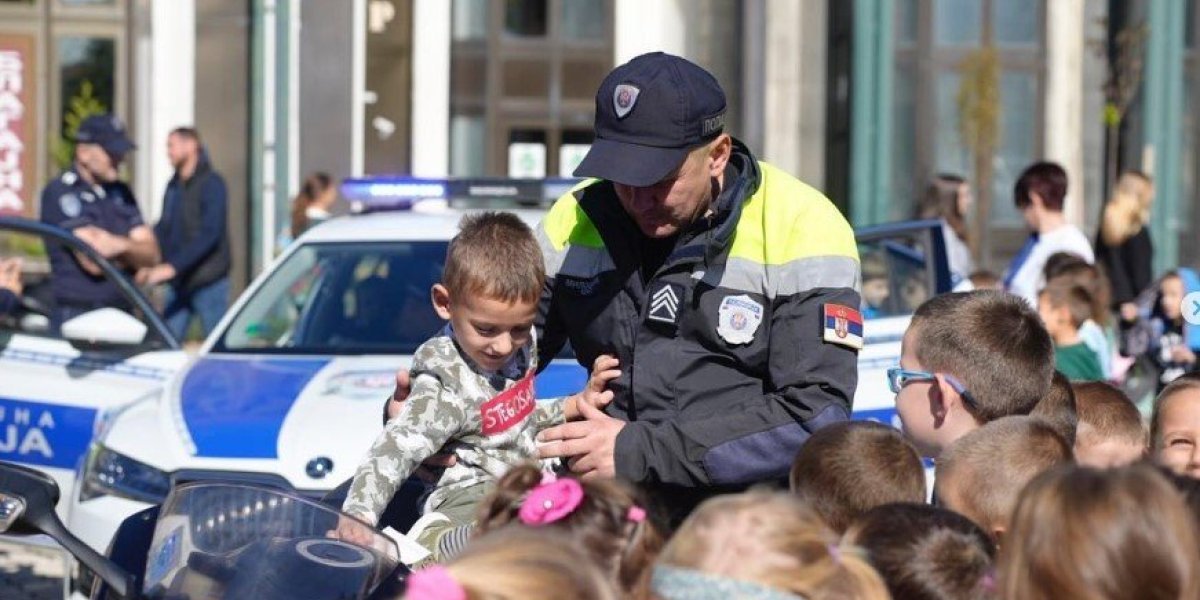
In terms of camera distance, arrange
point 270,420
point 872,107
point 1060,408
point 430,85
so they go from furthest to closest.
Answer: point 430,85, point 872,107, point 270,420, point 1060,408

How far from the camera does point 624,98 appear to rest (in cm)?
360

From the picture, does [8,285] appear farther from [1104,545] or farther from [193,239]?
[1104,545]

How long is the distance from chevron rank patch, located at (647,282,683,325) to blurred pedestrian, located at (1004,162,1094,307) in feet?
20.1

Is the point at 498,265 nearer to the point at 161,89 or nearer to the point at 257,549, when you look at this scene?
the point at 257,549

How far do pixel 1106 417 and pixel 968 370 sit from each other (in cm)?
79

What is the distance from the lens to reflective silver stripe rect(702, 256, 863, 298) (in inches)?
144

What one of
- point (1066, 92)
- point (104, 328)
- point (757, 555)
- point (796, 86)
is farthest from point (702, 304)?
point (1066, 92)

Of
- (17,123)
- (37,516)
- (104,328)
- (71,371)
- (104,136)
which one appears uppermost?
(17,123)

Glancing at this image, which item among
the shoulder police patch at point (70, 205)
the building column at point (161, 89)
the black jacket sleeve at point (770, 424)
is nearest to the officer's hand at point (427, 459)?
the black jacket sleeve at point (770, 424)

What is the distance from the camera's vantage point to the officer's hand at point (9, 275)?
8.12 m

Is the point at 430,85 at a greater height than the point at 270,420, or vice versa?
the point at 430,85

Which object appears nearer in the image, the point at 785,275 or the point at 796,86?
the point at 785,275

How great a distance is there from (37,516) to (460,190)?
13.5ft

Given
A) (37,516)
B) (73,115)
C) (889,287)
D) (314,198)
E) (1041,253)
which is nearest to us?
(37,516)
